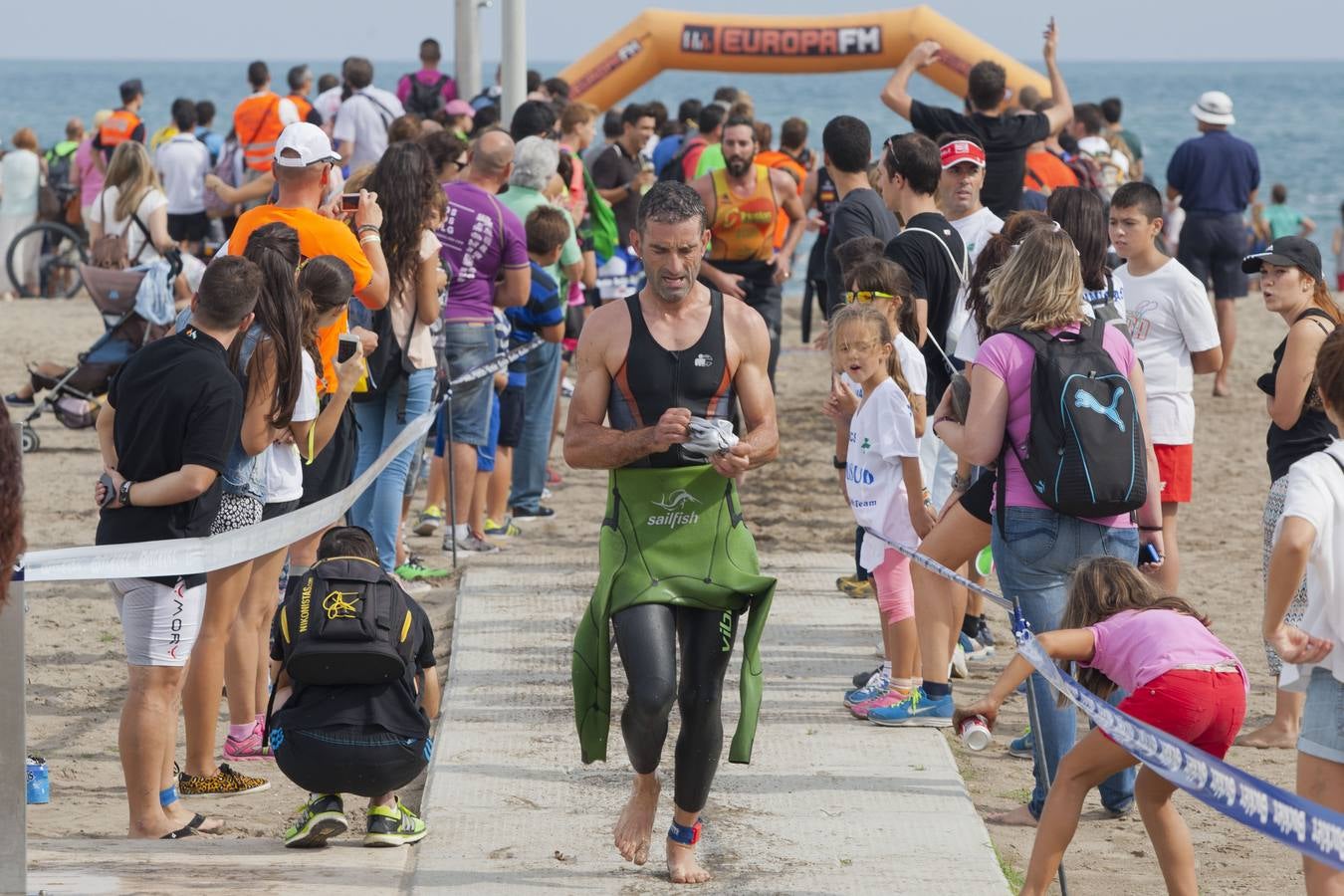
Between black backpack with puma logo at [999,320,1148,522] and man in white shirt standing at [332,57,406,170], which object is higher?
man in white shirt standing at [332,57,406,170]

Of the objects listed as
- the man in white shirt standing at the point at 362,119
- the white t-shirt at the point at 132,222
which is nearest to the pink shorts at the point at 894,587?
the white t-shirt at the point at 132,222

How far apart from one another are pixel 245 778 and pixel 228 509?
1.00 meters

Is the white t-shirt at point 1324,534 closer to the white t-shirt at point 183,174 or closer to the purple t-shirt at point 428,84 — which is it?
the white t-shirt at point 183,174

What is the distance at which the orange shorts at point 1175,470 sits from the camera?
22.1ft

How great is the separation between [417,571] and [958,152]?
3.42 meters

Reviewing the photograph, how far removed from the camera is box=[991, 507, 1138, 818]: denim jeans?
16.0ft

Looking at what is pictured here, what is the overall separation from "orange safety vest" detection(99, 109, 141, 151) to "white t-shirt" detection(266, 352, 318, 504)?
10.4 m

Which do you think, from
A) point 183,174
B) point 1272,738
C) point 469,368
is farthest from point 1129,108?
point 1272,738

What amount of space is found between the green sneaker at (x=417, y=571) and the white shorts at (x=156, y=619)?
335cm

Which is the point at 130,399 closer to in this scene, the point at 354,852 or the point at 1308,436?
the point at 354,852

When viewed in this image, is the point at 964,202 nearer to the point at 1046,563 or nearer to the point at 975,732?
the point at 1046,563

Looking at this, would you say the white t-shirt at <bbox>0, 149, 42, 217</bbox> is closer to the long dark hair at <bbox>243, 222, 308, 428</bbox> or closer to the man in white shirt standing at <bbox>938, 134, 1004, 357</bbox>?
the man in white shirt standing at <bbox>938, 134, 1004, 357</bbox>

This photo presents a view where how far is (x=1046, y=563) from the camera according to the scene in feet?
16.1

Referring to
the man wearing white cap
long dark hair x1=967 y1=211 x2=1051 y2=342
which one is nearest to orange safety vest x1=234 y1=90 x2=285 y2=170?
the man wearing white cap
